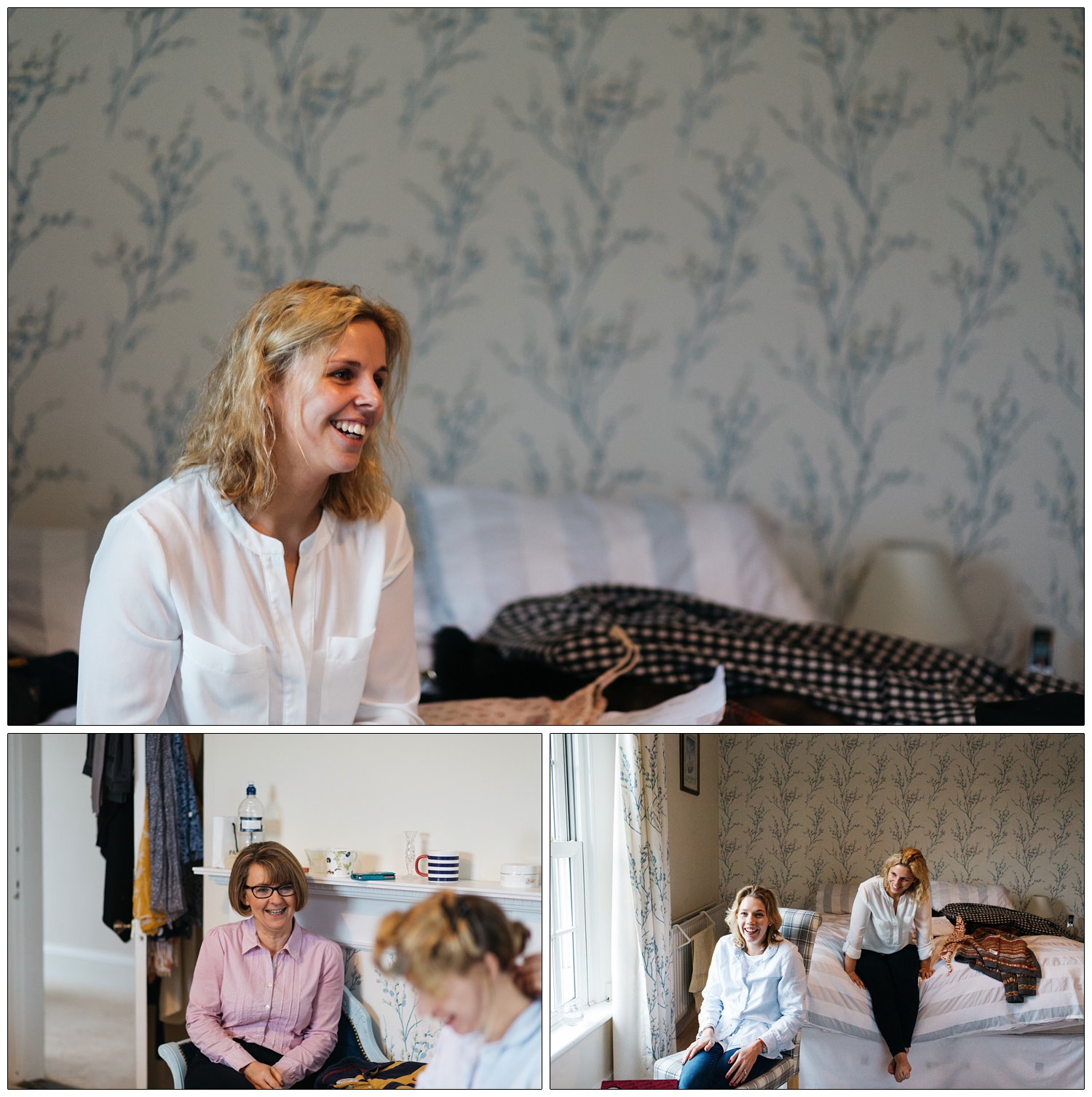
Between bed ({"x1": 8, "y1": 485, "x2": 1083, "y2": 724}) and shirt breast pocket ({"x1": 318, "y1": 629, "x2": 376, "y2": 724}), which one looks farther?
bed ({"x1": 8, "y1": 485, "x2": 1083, "y2": 724})

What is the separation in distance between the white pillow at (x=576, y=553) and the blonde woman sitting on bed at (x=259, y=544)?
1.21 metres

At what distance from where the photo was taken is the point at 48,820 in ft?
2.06

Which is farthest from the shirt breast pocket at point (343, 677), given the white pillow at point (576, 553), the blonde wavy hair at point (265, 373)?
the white pillow at point (576, 553)

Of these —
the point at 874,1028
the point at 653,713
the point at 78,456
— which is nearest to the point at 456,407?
the point at 78,456

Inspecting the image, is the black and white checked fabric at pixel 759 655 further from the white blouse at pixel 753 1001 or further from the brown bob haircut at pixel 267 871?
the brown bob haircut at pixel 267 871

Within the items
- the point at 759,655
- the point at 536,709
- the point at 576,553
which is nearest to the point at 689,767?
the point at 536,709

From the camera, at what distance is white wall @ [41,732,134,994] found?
0.61m

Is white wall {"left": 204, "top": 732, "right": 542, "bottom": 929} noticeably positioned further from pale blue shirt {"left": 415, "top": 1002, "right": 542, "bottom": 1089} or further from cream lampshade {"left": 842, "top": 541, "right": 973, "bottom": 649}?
cream lampshade {"left": 842, "top": 541, "right": 973, "bottom": 649}

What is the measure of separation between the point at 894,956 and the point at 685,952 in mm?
133

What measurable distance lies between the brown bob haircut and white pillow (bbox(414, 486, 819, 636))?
4.59 feet

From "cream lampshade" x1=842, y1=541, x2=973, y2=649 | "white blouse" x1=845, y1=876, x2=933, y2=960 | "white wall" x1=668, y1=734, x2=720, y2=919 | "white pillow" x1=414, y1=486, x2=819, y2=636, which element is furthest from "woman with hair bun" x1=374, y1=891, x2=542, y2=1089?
"cream lampshade" x1=842, y1=541, x2=973, y2=649

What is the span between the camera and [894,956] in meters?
0.62

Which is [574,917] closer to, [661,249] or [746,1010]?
[746,1010]

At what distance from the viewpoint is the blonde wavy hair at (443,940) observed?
0.60m
